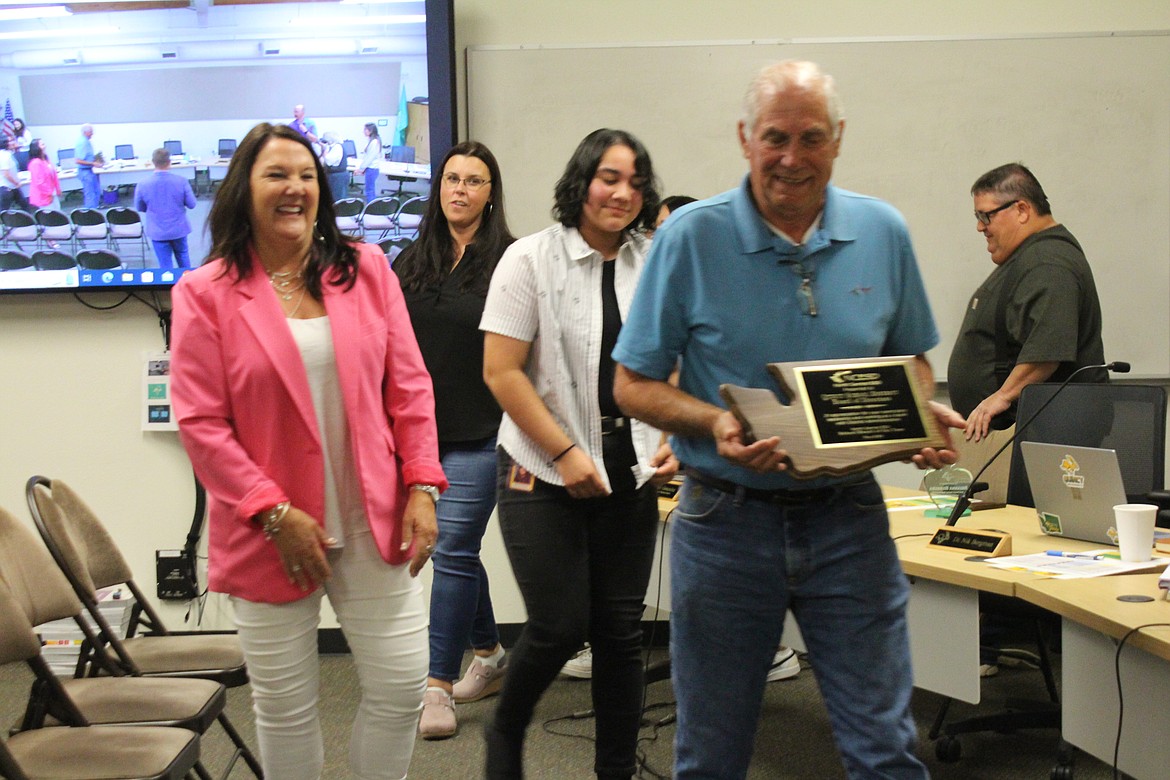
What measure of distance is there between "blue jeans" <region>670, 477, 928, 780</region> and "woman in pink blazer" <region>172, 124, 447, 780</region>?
638 mm

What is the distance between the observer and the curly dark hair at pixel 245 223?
2061 millimetres

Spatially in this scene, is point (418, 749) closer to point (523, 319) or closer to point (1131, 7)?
point (523, 319)

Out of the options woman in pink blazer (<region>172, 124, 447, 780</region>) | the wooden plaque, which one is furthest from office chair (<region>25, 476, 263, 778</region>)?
the wooden plaque

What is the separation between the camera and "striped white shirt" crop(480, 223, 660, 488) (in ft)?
7.58

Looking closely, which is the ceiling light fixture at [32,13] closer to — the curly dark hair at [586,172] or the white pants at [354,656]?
the curly dark hair at [586,172]

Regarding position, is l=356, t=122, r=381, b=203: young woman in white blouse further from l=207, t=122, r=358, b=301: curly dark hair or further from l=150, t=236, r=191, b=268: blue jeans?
l=207, t=122, r=358, b=301: curly dark hair

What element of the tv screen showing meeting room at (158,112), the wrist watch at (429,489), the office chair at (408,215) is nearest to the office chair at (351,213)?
the office chair at (408,215)

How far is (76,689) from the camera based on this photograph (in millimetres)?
2549

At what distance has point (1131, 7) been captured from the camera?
4449 millimetres

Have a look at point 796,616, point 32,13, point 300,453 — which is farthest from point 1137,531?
point 32,13

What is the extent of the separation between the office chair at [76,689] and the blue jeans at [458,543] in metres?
0.87

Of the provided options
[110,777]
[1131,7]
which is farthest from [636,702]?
[1131,7]

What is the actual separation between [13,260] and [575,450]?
10.1 ft

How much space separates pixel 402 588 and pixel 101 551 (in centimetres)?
130
